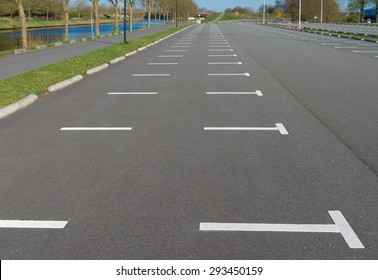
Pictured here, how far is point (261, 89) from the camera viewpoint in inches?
415

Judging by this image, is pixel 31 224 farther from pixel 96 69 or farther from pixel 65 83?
pixel 96 69

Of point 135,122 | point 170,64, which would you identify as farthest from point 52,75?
point 135,122

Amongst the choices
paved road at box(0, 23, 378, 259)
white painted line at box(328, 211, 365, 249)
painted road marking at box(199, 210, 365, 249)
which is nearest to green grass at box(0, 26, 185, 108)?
paved road at box(0, 23, 378, 259)

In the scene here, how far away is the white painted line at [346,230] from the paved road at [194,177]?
16mm

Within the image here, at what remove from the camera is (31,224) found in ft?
12.1

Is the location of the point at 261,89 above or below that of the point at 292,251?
above

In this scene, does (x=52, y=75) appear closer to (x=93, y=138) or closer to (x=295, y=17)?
(x=93, y=138)

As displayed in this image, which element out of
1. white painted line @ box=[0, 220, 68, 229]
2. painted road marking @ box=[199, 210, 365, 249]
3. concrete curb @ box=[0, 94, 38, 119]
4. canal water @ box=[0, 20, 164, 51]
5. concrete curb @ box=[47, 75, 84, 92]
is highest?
canal water @ box=[0, 20, 164, 51]

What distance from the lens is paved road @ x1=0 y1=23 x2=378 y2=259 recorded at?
3.36 meters

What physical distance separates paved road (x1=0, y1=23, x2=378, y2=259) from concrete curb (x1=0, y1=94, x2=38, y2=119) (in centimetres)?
17

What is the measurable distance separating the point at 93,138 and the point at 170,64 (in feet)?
36.5

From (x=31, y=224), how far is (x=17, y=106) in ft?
18.2

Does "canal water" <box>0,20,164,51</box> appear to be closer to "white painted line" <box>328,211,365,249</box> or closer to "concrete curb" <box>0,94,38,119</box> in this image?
"concrete curb" <box>0,94,38,119</box>

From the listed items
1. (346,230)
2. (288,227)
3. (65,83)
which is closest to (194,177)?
(288,227)
